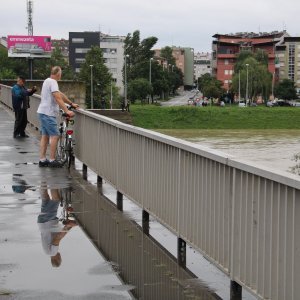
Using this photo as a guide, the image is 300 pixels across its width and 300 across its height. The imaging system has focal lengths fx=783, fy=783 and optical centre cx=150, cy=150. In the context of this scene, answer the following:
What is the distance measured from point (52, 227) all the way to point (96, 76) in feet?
380

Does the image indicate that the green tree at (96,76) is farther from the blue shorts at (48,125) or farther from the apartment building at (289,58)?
the blue shorts at (48,125)

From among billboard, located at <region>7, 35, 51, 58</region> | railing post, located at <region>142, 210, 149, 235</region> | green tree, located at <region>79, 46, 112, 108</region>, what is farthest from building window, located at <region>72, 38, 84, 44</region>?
railing post, located at <region>142, 210, 149, 235</region>

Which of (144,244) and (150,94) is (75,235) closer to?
(144,244)

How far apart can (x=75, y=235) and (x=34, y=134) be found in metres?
13.4

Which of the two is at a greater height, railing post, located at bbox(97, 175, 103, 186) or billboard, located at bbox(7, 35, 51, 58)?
billboard, located at bbox(7, 35, 51, 58)

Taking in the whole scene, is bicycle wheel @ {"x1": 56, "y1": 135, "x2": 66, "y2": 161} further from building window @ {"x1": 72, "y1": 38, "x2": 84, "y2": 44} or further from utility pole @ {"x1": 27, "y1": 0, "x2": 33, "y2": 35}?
building window @ {"x1": 72, "y1": 38, "x2": 84, "y2": 44}

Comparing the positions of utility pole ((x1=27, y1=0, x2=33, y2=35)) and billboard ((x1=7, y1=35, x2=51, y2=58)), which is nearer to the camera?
billboard ((x1=7, y1=35, x2=51, y2=58))

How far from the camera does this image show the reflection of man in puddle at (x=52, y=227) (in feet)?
22.9

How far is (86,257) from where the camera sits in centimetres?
679

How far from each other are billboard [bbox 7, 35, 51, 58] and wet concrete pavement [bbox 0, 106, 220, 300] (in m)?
Result: 99.7

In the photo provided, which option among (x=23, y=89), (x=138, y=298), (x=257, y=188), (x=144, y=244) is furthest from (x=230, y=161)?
(x=23, y=89)

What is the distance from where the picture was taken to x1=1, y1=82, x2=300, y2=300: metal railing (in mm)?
A: 4609

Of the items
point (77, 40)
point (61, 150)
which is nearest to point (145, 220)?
point (61, 150)

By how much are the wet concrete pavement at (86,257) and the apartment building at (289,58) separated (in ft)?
614
